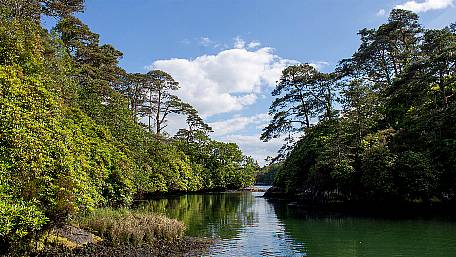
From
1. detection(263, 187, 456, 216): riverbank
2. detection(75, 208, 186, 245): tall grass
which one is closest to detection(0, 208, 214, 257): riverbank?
detection(75, 208, 186, 245): tall grass

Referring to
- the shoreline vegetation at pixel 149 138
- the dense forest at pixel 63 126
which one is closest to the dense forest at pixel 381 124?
the shoreline vegetation at pixel 149 138

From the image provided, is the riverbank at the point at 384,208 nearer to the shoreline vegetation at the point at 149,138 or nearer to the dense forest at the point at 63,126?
the shoreline vegetation at the point at 149,138

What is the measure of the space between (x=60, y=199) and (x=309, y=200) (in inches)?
1215

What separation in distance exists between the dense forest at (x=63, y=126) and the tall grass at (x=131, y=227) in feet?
2.74

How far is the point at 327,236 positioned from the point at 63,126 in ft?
46.6

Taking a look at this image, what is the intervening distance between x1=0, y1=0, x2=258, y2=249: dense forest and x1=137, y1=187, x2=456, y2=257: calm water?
6514mm

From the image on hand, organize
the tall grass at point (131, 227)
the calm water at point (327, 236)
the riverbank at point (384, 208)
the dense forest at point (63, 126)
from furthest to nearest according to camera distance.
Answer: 1. the riverbank at point (384, 208)
2. the calm water at point (327, 236)
3. the tall grass at point (131, 227)
4. the dense forest at point (63, 126)

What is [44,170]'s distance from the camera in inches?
557

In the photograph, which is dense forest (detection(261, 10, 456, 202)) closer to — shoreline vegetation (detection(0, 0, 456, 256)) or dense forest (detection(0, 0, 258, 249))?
shoreline vegetation (detection(0, 0, 456, 256))

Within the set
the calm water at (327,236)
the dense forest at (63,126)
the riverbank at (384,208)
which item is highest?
the dense forest at (63,126)

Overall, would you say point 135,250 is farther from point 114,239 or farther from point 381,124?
point 381,124

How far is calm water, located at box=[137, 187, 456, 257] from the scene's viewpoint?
57.1 ft

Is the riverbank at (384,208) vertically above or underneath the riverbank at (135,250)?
above

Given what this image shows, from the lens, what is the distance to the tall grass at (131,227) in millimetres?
16953
